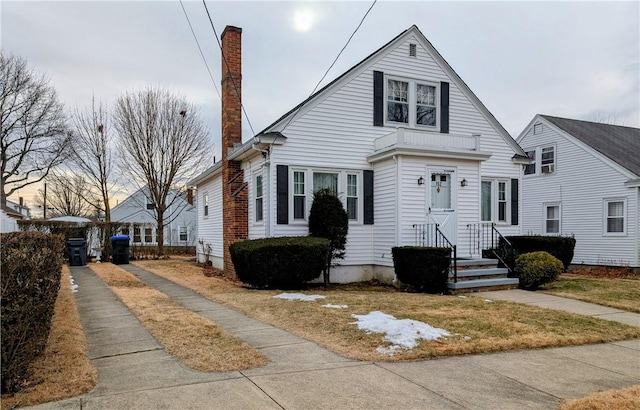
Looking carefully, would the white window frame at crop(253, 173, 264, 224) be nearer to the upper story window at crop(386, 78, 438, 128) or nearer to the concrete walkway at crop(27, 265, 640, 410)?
the upper story window at crop(386, 78, 438, 128)

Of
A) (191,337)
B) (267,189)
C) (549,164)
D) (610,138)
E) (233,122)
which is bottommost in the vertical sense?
(191,337)

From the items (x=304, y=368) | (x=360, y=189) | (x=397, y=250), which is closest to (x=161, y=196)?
(x=360, y=189)

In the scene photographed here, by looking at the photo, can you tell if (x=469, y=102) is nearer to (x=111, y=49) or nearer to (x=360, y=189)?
(x=360, y=189)

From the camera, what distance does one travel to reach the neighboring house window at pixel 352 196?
13.1 meters

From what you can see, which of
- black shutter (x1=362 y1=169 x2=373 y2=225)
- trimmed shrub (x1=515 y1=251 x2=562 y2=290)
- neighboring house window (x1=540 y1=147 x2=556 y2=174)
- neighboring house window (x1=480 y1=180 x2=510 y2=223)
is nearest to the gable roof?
neighboring house window (x1=540 y1=147 x2=556 y2=174)

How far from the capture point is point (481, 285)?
11.1 metres

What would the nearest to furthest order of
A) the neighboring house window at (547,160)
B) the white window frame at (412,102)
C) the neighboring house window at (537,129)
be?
the white window frame at (412,102)
the neighboring house window at (547,160)
the neighboring house window at (537,129)

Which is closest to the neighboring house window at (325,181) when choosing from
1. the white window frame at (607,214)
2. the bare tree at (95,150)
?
the white window frame at (607,214)

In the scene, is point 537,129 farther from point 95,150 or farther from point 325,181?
point 95,150

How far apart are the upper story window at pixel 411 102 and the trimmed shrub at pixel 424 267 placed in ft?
14.4

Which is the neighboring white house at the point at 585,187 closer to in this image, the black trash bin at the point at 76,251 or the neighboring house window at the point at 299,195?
the neighboring house window at the point at 299,195

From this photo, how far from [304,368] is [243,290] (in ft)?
20.1

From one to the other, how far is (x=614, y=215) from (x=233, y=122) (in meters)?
15.2

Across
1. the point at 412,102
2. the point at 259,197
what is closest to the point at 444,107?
the point at 412,102
